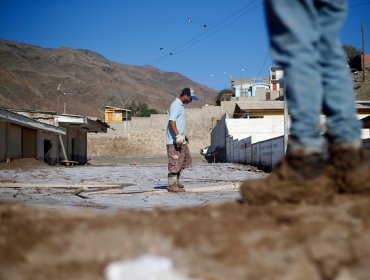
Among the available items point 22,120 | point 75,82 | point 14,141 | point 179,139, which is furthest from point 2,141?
point 75,82

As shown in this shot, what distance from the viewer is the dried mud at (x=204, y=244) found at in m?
1.29

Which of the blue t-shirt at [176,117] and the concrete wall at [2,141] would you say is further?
the concrete wall at [2,141]

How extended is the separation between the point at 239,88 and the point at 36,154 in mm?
50497

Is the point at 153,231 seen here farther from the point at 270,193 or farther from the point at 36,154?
the point at 36,154

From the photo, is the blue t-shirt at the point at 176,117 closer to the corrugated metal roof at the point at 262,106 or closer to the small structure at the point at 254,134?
the small structure at the point at 254,134

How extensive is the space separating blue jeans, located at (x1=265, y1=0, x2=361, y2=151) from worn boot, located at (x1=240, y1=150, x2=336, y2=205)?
0.07 m

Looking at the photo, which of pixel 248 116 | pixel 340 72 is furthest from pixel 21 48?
pixel 340 72

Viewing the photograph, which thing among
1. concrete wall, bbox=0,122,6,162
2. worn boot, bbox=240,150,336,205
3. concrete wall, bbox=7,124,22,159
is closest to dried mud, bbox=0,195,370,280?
worn boot, bbox=240,150,336,205

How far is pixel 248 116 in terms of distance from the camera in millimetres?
34500

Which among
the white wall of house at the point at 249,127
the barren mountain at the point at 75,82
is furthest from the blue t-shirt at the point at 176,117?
the barren mountain at the point at 75,82

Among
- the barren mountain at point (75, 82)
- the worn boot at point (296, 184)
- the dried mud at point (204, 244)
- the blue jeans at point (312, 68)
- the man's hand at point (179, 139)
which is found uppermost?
the barren mountain at point (75, 82)

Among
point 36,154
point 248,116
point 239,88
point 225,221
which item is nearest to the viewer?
point 225,221

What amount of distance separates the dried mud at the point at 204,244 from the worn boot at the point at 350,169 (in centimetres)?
20

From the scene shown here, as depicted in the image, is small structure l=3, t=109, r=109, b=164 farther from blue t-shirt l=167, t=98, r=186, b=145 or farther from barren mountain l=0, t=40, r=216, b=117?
barren mountain l=0, t=40, r=216, b=117
